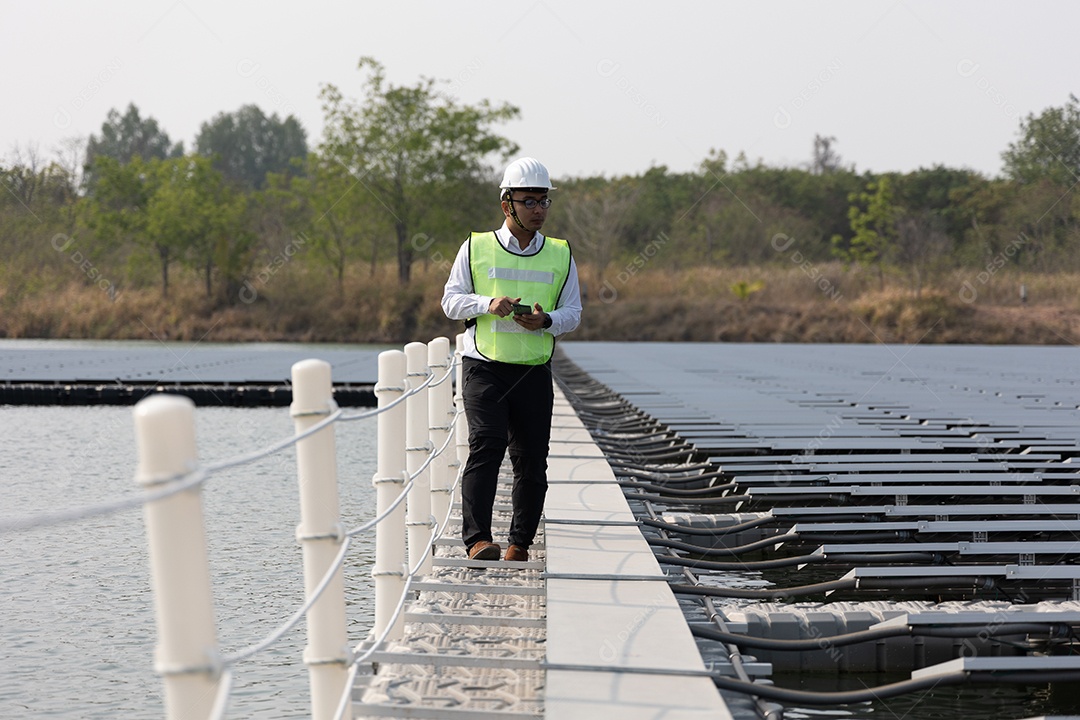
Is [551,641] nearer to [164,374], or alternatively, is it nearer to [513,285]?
[513,285]

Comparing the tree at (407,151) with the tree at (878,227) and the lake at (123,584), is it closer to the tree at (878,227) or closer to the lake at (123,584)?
the tree at (878,227)

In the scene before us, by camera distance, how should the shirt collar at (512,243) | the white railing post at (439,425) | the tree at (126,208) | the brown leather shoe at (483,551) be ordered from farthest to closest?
the tree at (126,208) → the white railing post at (439,425) → the brown leather shoe at (483,551) → the shirt collar at (512,243)

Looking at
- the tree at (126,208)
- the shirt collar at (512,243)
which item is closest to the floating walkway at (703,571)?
the shirt collar at (512,243)

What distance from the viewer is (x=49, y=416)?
16.2 meters

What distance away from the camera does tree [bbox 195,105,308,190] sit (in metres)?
90.1

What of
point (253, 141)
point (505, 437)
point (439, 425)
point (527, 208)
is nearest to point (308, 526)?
point (505, 437)

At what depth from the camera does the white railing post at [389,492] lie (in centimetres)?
436

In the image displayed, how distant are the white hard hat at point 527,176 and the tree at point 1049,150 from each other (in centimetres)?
5066

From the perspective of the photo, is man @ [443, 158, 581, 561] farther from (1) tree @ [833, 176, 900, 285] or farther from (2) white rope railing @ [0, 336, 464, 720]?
(1) tree @ [833, 176, 900, 285]

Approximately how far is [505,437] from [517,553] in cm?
49

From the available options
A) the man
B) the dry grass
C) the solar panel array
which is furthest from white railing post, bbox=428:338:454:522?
the dry grass

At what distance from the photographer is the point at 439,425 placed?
6.09 metres

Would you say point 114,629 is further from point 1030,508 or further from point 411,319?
point 411,319

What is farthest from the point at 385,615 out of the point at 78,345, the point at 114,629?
the point at 78,345
